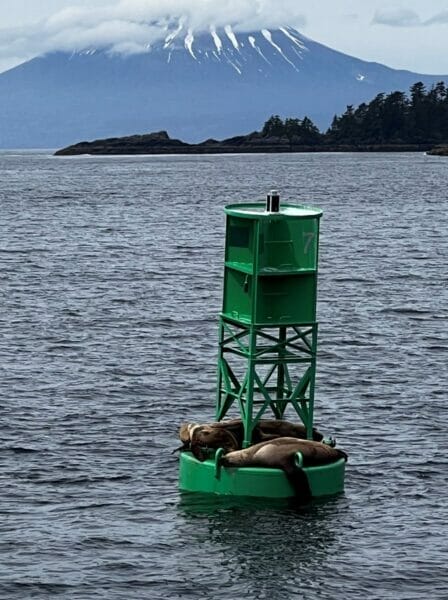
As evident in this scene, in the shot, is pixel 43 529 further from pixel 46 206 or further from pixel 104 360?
pixel 46 206

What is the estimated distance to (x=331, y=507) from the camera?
2942 centimetres

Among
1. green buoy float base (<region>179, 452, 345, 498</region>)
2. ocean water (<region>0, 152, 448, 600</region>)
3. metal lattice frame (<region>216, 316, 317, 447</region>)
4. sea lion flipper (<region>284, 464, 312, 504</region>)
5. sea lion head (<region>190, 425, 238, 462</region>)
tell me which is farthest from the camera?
sea lion head (<region>190, 425, 238, 462</region>)

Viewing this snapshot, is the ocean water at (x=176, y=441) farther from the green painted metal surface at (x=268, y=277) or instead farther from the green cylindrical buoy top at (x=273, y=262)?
the green cylindrical buoy top at (x=273, y=262)

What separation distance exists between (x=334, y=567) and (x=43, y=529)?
599cm

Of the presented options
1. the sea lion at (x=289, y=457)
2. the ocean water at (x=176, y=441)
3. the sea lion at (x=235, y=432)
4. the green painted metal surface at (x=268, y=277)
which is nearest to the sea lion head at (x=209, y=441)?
the sea lion at (x=235, y=432)

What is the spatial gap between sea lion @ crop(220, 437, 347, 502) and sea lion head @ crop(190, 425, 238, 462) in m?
0.54

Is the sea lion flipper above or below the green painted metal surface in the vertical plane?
below

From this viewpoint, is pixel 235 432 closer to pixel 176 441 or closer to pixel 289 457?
pixel 289 457

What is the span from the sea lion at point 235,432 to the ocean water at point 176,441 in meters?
1.24

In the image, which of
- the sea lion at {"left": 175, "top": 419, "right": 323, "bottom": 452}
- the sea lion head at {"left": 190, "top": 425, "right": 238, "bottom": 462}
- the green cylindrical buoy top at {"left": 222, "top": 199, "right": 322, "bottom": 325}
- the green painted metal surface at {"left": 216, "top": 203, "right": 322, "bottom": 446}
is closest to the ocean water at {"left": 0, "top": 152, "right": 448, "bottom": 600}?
the sea lion head at {"left": 190, "top": 425, "right": 238, "bottom": 462}

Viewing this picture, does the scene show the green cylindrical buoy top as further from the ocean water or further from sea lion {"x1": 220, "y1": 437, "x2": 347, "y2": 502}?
the ocean water

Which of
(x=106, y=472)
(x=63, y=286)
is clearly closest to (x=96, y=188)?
(x=63, y=286)

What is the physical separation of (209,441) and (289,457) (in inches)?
83.3

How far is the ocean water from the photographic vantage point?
26030 millimetres
